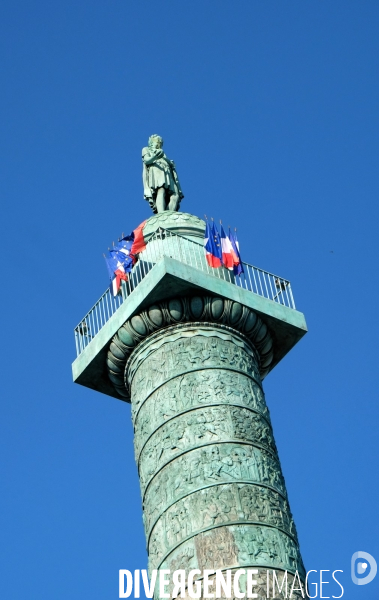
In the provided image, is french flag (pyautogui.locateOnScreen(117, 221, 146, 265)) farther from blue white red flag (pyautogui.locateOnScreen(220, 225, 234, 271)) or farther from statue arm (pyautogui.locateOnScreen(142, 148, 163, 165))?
statue arm (pyautogui.locateOnScreen(142, 148, 163, 165))

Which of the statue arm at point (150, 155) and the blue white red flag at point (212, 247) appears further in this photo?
the statue arm at point (150, 155)

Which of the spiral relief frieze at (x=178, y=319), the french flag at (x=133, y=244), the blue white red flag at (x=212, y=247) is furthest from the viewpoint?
the french flag at (x=133, y=244)

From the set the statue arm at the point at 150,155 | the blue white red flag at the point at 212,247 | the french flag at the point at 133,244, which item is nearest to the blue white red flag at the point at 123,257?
the french flag at the point at 133,244

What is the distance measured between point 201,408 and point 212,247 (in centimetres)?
265

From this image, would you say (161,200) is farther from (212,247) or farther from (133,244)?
(212,247)

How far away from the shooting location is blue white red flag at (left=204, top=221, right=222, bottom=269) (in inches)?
546

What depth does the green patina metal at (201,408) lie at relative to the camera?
11.1 meters

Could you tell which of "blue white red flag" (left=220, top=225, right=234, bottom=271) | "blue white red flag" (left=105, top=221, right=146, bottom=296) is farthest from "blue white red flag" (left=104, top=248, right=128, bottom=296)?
"blue white red flag" (left=220, top=225, right=234, bottom=271)

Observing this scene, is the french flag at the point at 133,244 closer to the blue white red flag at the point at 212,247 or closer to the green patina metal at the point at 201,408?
the green patina metal at the point at 201,408

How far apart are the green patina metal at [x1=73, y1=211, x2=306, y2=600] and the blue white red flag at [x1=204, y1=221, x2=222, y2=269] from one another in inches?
16.5

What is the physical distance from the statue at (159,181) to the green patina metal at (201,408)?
3.40 ft

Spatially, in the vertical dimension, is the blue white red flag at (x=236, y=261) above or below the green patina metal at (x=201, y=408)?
above

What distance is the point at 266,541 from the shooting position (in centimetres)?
1105

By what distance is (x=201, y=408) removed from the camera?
12070 millimetres
